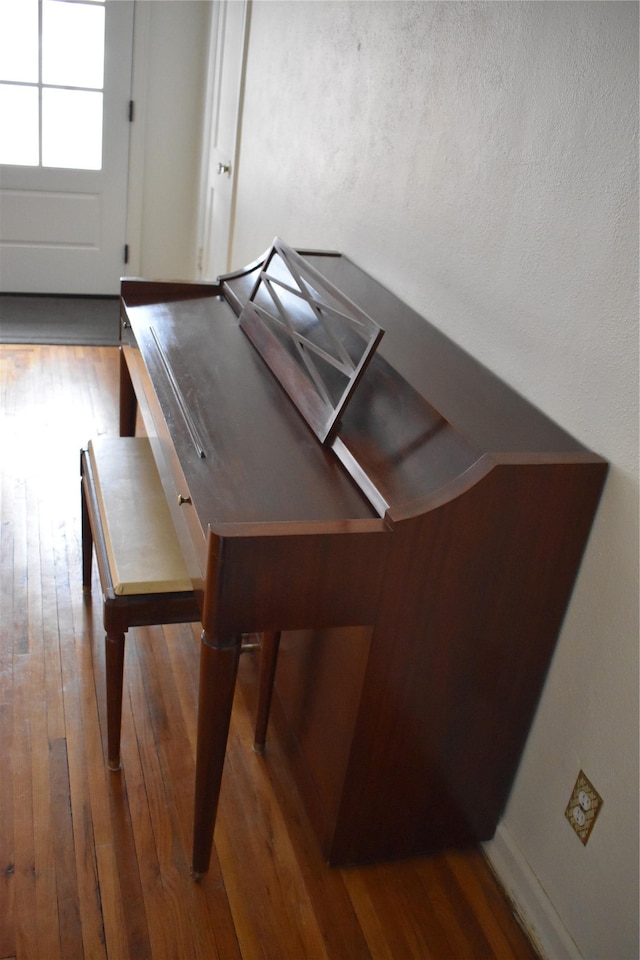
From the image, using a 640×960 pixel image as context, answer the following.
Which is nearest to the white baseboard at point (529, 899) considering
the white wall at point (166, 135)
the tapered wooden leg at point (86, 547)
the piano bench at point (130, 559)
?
the piano bench at point (130, 559)

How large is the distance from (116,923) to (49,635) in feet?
2.89

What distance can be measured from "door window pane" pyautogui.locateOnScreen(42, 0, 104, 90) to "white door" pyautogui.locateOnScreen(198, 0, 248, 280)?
1.87 ft

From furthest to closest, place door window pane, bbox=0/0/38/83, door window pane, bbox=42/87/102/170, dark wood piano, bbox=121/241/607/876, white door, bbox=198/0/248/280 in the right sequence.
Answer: door window pane, bbox=42/87/102/170 → door window pane, bbox=0/0/38/83 → white door, bbox=198/0/248/280 → dark wood piano, bbox=121/241/607/876

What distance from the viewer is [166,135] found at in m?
4.61

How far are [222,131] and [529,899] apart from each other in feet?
11.5

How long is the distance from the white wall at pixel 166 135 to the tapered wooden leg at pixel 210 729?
362cm

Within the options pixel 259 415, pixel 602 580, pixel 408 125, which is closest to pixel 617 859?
pixel 602 580

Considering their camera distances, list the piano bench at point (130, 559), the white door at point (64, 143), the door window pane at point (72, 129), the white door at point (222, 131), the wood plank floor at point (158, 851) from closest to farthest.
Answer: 1. the wood plank floor at point (158, 851)
2. the piano bench at point (130, 559)
3. the white door at point (222, 131)
4. the white door at point (64, 143)
5. the door window pane at point (72, 129)

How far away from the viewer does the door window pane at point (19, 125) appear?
168 inches

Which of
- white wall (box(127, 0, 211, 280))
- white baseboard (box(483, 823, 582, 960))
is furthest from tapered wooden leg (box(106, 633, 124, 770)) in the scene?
white wall (box(127, 0, 211, 280))

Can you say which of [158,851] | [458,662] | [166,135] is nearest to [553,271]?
[458,662]

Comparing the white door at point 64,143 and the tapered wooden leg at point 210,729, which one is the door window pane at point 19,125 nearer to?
the white door at point 64,143

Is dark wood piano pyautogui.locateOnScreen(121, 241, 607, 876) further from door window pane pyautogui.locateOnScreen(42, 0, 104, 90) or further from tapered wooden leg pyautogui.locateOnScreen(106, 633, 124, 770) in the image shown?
door window pane pyautogui.locateOnScreen(42, 0, 104, 90)

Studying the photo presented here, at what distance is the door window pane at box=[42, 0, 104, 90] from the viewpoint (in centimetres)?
421
